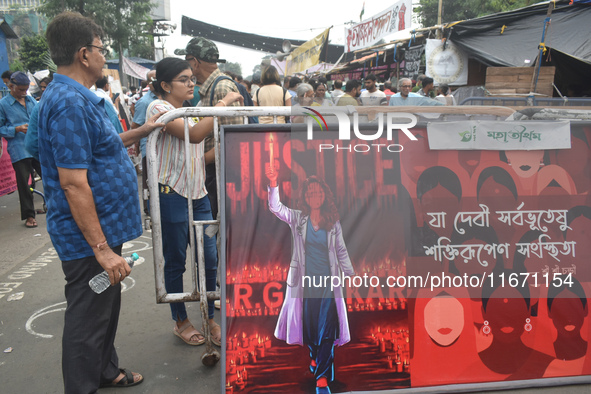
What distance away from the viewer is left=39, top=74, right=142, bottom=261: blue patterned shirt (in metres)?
2.09

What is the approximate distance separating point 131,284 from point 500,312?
3184 mm

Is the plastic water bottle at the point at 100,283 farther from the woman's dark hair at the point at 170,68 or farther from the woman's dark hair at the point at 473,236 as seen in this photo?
the woman's dark hair at the point at 473,236

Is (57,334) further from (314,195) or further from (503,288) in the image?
(503,288)

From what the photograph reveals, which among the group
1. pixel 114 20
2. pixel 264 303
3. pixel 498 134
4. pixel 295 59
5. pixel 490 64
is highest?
pixel 114 20

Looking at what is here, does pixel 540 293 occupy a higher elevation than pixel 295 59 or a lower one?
lower

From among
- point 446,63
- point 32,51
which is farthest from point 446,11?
point 446,63

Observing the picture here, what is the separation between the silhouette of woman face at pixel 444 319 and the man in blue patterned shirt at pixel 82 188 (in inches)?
61.7

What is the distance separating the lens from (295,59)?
15617mm

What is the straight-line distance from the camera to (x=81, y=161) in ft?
6.91

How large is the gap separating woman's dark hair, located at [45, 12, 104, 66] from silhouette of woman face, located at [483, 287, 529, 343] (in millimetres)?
2445

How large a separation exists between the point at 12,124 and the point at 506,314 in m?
6.62

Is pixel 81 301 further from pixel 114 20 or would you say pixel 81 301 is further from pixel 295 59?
pixel 114 20

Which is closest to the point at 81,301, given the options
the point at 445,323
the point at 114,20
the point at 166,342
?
the point at 166,342

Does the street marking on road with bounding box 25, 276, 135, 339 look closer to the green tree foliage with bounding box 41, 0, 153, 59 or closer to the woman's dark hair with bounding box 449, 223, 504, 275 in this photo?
the woman's dark hair with bounding box 449, 223, 504, 275
